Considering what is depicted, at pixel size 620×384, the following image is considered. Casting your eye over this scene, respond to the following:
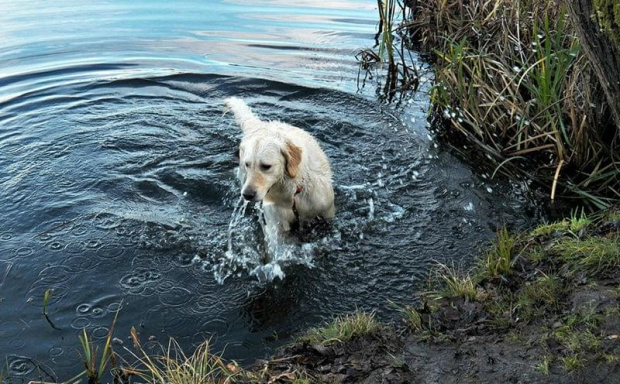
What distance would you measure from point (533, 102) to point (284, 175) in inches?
110

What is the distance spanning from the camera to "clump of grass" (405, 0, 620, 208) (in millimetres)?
5582

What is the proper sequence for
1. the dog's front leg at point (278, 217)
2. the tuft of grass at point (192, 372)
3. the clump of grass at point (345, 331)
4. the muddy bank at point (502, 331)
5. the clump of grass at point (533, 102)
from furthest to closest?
the clump of grass at point (533, 102), the dog's front leg at point (278, 217), the clump of grass at point (345, 331), the tuft of grass at point (192, 372), the muddy bank at point (502, 331)

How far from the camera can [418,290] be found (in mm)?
4570

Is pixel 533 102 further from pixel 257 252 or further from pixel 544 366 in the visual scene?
pixel 544 366

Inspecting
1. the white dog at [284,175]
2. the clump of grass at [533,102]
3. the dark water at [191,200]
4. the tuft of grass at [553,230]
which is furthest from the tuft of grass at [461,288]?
the clump of grass at [533,102]

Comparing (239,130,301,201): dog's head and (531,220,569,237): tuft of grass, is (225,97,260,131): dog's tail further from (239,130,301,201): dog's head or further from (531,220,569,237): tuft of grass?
(531,220,569,237): tuft of grass

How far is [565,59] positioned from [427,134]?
2022mm

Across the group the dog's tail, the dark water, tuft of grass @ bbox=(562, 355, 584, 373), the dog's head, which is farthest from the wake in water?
tuft of grass @ bbox=(562, 355, 584, 373)

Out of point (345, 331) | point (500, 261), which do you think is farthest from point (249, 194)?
point (500, 261)

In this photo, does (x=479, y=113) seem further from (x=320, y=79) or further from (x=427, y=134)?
(x=320, y=79)

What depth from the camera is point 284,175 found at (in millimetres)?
4945

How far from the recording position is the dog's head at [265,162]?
15.3ft

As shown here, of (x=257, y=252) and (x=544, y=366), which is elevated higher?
(x=544, y=366)

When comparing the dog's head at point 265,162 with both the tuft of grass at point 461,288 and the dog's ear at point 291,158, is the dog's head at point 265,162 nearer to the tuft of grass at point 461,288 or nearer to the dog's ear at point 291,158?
the dog's ear at point 291,158
